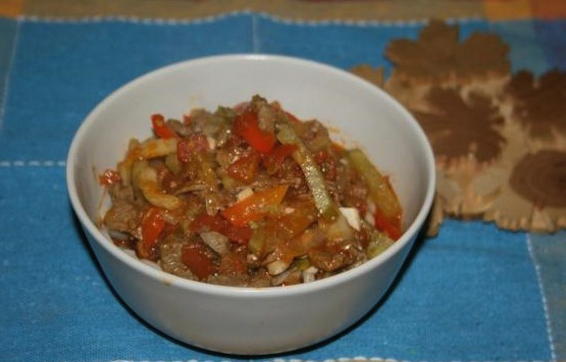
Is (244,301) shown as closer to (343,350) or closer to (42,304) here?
(343,350)

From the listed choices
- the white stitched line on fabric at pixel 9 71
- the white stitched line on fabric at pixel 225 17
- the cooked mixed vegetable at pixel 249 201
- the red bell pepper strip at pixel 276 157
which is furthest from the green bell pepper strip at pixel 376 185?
the white stitched line on fabric at pixel 9 71

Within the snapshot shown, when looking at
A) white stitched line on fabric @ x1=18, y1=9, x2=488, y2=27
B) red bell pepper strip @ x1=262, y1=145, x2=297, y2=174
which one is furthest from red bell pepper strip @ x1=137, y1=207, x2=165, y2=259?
white stitched line on fabric @ x1=18, y1=9, x2=488, y2=27

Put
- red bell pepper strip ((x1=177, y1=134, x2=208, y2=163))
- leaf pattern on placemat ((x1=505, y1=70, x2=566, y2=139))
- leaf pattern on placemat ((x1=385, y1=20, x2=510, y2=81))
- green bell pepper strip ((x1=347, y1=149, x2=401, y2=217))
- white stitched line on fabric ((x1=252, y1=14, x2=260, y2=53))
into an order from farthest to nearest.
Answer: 1. white stitched line on fabric ((x1=252, y1=14, x2=260, y2=53))
2. leaf pattern on placemat ((x1=385, y1=20, x2=510, y2=81))
3. leaf pattern on placemat ((x1=505, y1=70, x2=566, y2=139))
4. green bell pepper strip ((x1=347, y1=149, x2=401, y2=217))
5. red bell pepper strip ((x1=177, y1=134, x2=208, y2=163))

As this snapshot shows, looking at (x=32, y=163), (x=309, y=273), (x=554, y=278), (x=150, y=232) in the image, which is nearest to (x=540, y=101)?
(x=554, y=278)

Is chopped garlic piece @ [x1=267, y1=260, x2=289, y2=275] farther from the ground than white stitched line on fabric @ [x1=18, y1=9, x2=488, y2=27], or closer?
closer

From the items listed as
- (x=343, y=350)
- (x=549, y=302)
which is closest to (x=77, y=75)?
(x=343, y=350)

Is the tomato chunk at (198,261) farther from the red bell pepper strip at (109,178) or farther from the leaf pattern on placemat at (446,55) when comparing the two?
the leaf pattern on placemat at (446,55)

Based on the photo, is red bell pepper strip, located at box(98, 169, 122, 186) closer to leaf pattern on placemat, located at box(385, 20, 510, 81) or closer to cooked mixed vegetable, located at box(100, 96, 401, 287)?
cooked mixed vegetable, located at box(100, 96, 401, 287)
